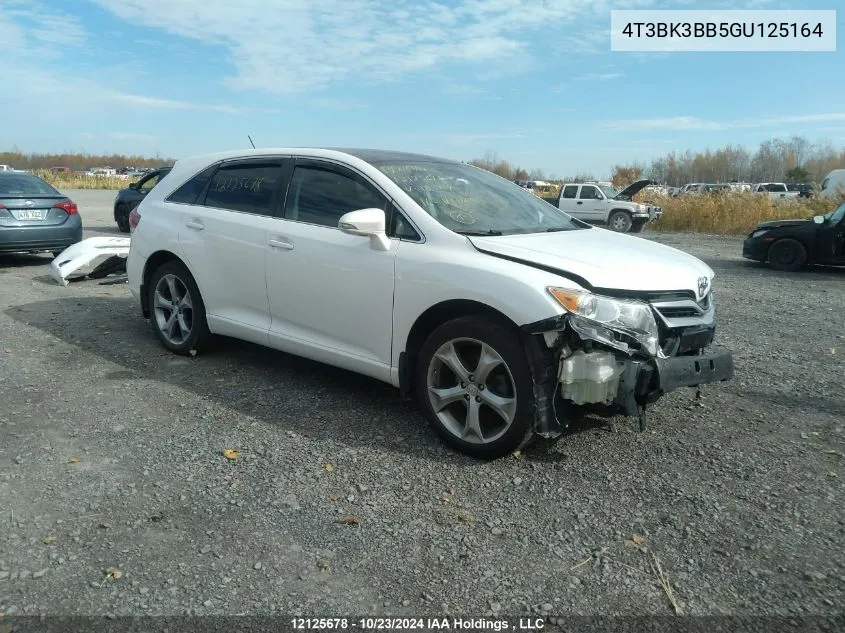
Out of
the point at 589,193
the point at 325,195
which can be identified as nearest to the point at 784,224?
the point at 325,195

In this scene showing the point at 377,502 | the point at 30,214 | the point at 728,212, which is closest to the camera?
the point at 377,502

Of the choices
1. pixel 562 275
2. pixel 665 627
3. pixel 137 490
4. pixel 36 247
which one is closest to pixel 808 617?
pixel 665 627

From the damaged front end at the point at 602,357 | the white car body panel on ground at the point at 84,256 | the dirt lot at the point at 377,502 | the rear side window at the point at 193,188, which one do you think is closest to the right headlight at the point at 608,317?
the damaged front end at the point at 602,357

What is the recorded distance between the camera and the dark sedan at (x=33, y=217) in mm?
10859

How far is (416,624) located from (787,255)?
13.0 meters

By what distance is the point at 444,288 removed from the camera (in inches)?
159

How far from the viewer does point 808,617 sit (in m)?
2.64

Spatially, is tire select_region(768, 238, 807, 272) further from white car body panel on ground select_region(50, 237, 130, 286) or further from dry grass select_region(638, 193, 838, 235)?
white car body panel on ground select_region(50, 237, 130, 286)

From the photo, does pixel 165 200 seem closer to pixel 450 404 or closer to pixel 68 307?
pixel 68 307

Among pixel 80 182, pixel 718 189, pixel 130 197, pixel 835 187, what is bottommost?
pixel 130 197

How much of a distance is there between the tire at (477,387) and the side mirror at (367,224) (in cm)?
71

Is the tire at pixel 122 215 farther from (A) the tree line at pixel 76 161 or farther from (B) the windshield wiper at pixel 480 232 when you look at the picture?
(A) the tree line at pixel 76 161

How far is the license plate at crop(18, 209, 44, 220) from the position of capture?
434 inches

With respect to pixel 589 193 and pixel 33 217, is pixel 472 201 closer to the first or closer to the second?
pixel 33 217
